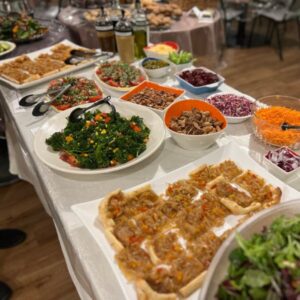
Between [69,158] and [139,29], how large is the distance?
1.19 meters

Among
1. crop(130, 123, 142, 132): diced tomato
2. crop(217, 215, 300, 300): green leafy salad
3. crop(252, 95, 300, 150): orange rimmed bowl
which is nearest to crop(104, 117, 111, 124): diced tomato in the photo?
crop(130, 123, 142, 132): diced tomato

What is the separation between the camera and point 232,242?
0.69 meters

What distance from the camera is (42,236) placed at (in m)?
2.14

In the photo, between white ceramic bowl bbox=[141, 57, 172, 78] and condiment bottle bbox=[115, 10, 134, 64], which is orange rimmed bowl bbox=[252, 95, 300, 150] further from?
condiment bottle bbox=[115, 10, 134, 64]

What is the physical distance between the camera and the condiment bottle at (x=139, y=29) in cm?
201

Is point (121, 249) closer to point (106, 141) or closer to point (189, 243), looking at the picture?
point (189, 243)

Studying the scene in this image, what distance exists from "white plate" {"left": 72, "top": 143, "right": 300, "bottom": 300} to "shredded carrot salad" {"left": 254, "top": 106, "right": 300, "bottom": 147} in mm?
178

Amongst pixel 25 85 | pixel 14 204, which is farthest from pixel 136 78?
pixel 14 204

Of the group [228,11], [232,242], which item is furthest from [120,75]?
[228,11]

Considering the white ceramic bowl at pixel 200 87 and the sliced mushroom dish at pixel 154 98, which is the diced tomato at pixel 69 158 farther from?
the white ceramic bowl at pixel 200 87

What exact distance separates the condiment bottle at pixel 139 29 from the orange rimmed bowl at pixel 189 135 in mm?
887

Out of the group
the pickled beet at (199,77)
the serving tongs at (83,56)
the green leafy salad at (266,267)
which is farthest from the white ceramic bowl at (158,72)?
the green leafy salad at (266,267)

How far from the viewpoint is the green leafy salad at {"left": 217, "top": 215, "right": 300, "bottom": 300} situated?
24.2 inches

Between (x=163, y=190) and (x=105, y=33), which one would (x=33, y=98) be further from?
(x=163, y=190)
